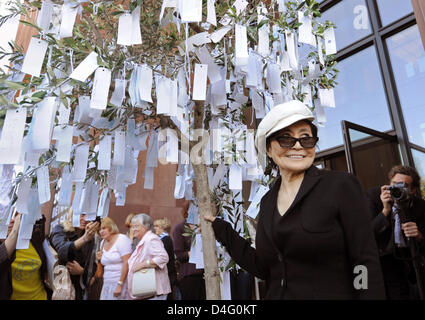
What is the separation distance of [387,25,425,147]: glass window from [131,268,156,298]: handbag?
2821mm

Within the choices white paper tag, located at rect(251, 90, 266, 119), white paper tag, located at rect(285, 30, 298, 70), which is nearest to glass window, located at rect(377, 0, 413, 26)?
white paper tag, located at rect(285, 30, 298, 70)

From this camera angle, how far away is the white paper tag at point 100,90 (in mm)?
1141

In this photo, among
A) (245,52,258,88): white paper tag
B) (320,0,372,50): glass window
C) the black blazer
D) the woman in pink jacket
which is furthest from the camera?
(320,0,372,50): glass window

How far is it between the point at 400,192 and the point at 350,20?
310 cm

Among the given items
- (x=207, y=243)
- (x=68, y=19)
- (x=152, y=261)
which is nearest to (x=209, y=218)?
(x=207, y=243)

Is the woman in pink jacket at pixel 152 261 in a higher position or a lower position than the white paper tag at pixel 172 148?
lower

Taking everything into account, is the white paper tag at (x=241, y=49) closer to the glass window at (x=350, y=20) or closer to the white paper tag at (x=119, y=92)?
the white paper tag at (x=119, y=92)

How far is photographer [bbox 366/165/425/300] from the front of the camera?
1789mm

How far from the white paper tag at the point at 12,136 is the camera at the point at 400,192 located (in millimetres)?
1810

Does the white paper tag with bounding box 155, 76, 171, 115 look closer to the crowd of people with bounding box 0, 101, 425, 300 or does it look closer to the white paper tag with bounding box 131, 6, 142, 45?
the white paper tag with bounding box 131, 6, 142, 45

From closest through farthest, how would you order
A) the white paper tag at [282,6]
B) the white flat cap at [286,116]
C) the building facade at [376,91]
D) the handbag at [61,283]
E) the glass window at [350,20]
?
the white flat cap at [286,116] → the white paper tag at [282,6] → the handbag at [61,283] → the building facade at [376,91] → the glass window at [350,20]

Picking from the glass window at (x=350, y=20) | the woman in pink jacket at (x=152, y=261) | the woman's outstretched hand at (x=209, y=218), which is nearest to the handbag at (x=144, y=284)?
the woman in pink jacket at (x=152, y=261)

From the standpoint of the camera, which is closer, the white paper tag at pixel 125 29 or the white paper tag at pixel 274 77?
the white paper tag at pixel 125 29

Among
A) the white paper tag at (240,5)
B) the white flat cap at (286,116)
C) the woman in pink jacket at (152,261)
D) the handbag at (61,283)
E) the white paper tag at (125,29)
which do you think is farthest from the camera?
the woman in pink jacket at (152,261)
